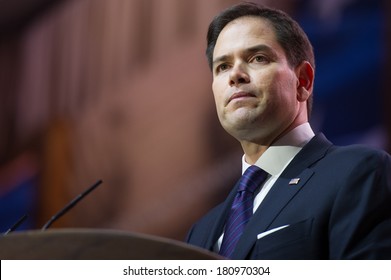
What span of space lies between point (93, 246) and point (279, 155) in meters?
0.80

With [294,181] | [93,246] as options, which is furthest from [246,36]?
[93,246]

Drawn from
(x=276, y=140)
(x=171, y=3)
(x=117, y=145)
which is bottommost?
(x=276, y=140)

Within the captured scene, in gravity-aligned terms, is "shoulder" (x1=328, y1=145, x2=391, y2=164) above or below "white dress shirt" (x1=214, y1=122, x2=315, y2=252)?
below

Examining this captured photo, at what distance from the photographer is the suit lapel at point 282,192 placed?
1.52 meters

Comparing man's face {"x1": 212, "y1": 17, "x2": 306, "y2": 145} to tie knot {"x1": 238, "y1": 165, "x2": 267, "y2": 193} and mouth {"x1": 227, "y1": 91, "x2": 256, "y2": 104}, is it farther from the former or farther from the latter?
tie knot {"x1": 238, "y1": 165, "x2": 267, "y2": 193}

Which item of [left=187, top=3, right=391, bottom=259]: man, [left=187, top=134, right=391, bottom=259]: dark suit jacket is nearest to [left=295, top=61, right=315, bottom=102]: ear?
[left=187, top=3, right=391, bottom=259]: man

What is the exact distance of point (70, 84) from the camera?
3.65m

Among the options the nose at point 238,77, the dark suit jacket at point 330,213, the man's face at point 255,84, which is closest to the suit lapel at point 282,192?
the dark suit jacket at point 330,213

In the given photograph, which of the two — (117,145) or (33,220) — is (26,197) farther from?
(117,145)

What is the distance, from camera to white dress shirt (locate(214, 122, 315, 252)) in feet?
5.67

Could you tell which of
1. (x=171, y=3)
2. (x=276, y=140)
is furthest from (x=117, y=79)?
(x=276, y=140)

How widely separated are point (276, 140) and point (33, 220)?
2028mm

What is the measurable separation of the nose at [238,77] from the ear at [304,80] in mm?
208

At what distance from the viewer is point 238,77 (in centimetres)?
178
